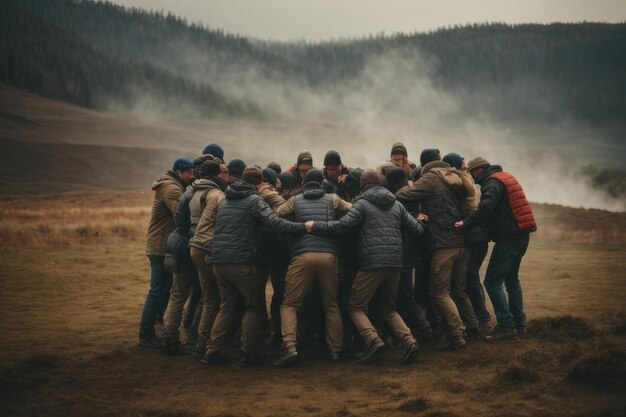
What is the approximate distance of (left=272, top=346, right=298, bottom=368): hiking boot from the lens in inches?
272

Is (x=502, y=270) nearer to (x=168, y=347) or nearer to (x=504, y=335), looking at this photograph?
(x=504, y=335)

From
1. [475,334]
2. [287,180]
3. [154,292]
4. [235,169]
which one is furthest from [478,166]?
[154,292]

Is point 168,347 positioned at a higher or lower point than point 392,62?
lower

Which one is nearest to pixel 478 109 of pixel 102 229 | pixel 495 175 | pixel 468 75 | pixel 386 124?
pixel 468 75

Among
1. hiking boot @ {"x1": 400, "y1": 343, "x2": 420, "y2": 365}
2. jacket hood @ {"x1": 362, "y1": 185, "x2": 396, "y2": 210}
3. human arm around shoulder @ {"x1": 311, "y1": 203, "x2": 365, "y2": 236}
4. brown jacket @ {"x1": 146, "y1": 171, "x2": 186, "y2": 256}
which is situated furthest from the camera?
brown jacket @ {"x1": 146, "y1": 171, "x2": 186, "y2": 256}

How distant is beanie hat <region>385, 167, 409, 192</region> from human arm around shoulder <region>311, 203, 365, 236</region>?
3.89 ft

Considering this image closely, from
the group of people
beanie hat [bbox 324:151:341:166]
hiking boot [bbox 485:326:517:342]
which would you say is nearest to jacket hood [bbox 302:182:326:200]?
the group of people

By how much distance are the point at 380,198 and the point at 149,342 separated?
12.4 feet

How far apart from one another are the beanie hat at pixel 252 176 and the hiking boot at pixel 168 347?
91.9 inches

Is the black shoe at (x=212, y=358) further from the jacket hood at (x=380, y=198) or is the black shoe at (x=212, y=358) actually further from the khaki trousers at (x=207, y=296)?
the jacket hood at (x=380, y=198)

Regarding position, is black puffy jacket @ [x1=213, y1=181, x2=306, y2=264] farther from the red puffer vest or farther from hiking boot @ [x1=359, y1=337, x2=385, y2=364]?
the red puffer vest

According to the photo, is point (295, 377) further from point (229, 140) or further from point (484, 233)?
point (229, 140)

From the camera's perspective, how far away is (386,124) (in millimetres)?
164250

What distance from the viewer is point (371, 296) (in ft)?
23.4
